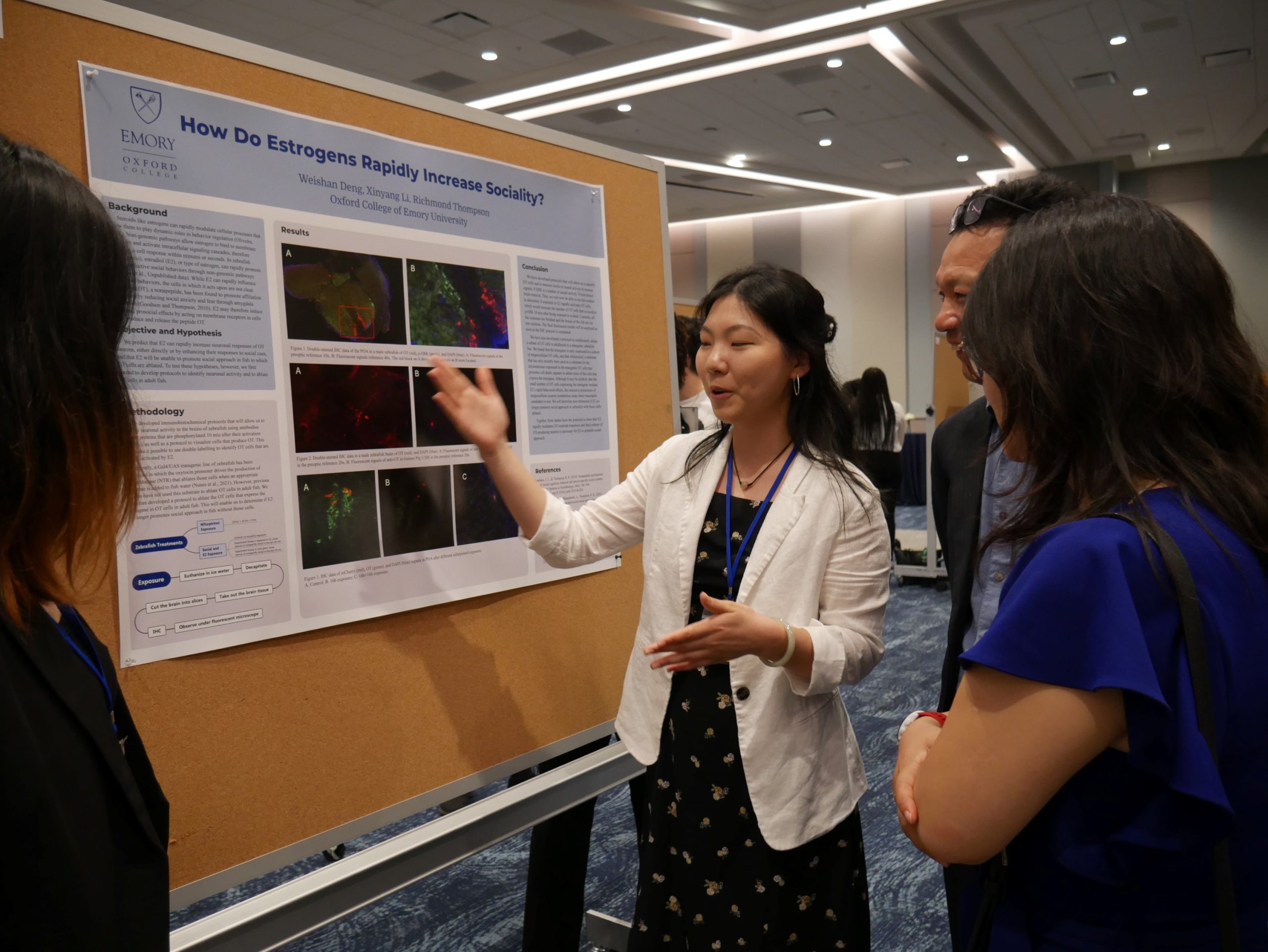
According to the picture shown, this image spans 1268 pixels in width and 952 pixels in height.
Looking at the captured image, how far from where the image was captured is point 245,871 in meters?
1.29

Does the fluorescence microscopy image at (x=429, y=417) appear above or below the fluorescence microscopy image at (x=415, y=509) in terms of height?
above

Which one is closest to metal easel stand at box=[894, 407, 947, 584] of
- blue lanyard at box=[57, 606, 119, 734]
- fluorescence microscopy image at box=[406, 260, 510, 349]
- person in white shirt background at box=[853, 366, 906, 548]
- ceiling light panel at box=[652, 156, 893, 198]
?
person in white shirt background at box=[853, 366, 906, 548]

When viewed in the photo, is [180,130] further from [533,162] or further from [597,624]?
[597,624]

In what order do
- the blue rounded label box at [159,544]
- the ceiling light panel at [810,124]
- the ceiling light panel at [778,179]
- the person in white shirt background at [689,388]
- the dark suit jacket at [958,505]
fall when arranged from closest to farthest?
the blue rounded label box at [159,544]
the dark suit jacket at [958,505]
the person in white shirt background at [689,388]
the ceiling light panel at [810,124]
the ceiling light panel at [778,179]

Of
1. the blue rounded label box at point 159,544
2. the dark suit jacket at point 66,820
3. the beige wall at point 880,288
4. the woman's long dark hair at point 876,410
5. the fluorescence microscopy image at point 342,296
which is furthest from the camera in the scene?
the beige wall at point 880,288

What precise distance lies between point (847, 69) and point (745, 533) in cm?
710

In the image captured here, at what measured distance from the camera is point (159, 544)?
1194mm

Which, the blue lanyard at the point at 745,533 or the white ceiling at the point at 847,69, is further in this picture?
the white ceiling at the point at 847,69

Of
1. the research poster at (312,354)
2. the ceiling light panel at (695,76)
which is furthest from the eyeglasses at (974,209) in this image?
the ceiling light panel at (695,76)

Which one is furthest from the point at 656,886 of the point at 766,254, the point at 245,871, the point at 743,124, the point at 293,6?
the point at 766,254

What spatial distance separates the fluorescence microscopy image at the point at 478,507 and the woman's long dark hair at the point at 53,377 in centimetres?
78

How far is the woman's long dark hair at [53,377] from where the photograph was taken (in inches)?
27.8

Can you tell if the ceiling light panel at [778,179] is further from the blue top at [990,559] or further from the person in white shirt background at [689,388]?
the blue top at [990,559]

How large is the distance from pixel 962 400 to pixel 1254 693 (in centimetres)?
954
